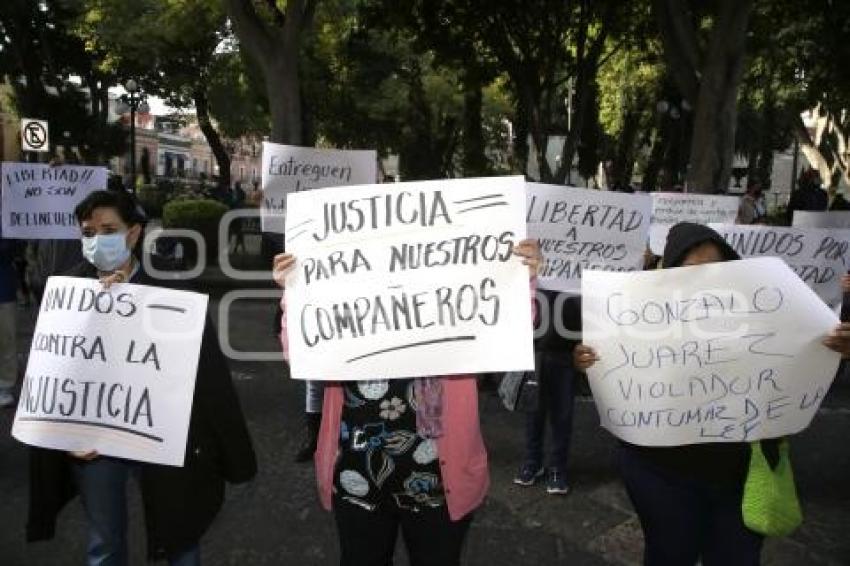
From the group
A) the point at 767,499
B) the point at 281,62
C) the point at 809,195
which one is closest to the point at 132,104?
the point at 281,62

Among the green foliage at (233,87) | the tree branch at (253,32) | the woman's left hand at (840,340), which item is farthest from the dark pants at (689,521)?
the green foliage at (233,87)

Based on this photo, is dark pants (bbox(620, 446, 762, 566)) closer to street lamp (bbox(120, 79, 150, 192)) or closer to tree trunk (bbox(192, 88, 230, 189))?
street lamp (bbox(120, 79, 150, 192))

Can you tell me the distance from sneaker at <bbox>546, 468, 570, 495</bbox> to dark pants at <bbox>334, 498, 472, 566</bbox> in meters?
2.28

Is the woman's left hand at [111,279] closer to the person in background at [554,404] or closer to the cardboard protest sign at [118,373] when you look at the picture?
the cardboard protest sign at [118,373]

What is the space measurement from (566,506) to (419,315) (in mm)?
2439

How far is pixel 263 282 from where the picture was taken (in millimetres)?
14117

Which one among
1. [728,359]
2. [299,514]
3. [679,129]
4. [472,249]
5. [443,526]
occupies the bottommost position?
[299,514]

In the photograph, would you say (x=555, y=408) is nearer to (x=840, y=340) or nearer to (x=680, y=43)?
(x=840, y=340)

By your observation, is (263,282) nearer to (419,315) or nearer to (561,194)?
(561,194)

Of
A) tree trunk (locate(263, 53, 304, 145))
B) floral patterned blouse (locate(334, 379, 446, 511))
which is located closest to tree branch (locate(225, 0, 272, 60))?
tree trunk (locate(263, 53, 304, 145))

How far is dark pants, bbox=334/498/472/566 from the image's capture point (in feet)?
8.34

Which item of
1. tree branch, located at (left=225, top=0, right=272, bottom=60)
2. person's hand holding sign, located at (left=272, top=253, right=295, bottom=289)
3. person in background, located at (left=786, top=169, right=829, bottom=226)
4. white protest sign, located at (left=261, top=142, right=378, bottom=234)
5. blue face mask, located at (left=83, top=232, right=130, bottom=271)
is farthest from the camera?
person in background, located at (left=786, top=169, right=829, bottom=226)

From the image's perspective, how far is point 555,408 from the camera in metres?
4.88

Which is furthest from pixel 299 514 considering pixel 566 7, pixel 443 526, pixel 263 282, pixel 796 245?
pixel 566 7
